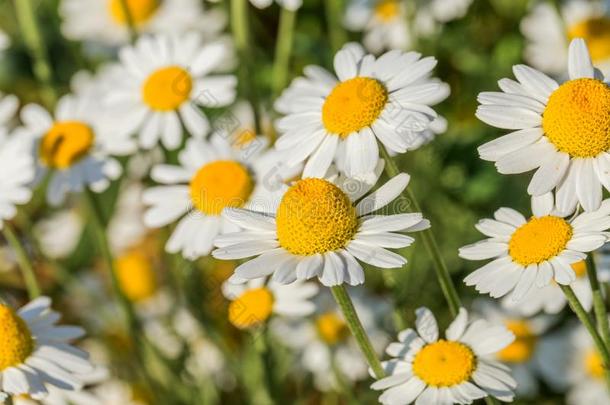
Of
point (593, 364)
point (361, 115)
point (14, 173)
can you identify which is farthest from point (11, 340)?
point (593, 364)

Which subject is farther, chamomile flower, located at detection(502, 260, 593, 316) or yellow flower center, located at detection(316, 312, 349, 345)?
yellow flower center, located at detection(316, 312, 349, 345)

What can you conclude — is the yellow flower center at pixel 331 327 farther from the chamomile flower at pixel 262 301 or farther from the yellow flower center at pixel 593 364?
the yellow flower center at pixel 593 364

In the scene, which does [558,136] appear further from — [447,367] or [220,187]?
[220,187]

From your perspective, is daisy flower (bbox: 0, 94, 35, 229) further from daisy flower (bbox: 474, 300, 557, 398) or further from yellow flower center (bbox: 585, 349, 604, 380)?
yellow flower center (bbox: 585, 349, 604, 380)

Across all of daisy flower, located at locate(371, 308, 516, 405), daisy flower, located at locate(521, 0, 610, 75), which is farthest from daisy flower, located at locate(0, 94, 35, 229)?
daisy flower, located at locate(521, 0, 610, 75)

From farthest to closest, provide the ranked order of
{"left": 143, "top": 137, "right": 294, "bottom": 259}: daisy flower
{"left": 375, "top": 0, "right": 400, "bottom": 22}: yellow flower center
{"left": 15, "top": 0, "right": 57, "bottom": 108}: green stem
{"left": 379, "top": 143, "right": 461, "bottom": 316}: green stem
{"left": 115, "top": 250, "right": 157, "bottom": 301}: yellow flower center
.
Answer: {"left": 375, "top": 0, "right": 400, "bottom": 22}: yellow flower center < {"left": 115, "top": 250, "right": 157, "bottom": 301}: yellow flower center < {"left": 15, "top": 0, "right": 57, "bottom": 108}: green stem < {"left": 143, "top": 137, "right": 294, "bottom": 259}: daisy flower < {"left": 379, "top": 143, "right": 461, "bottom": 316}: green stem

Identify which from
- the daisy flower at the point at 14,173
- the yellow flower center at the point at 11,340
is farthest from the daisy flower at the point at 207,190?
the yellow flower center at the point at 11,340

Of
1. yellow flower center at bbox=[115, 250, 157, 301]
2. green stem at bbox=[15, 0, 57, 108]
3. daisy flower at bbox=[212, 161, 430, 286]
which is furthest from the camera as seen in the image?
yellow flower center at bbox=[115, 250, 157, 301]
